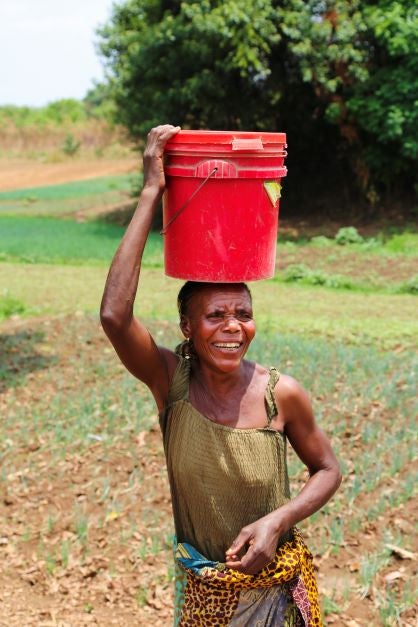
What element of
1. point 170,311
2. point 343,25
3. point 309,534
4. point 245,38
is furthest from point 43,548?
point 343,25

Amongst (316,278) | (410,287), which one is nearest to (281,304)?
(316,278)

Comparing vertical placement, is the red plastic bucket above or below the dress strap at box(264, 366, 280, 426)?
above

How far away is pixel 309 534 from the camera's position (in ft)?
13.4

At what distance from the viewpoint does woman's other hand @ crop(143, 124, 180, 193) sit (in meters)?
1.91

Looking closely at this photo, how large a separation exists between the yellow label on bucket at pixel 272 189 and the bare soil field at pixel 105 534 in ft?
7.31

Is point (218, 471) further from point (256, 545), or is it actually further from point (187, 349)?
point (187, 349)

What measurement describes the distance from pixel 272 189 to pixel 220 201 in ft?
0.50

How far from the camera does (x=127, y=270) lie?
1938 mm

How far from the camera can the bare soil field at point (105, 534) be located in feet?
12.1

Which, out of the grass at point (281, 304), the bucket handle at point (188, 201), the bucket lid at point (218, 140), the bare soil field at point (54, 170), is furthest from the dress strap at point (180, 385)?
the bare soil field at point (54, 170)

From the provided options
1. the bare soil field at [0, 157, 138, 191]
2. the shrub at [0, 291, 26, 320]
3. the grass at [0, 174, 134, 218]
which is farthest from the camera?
the bare soil field at [0, 157, 138, 191]

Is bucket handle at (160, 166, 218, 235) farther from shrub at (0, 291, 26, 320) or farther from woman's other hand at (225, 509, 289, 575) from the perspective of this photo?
shrub at (0, 291, 26, 320)

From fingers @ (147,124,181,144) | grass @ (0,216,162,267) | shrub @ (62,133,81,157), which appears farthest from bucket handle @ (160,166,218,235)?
shrub @ (62,133,81,157)

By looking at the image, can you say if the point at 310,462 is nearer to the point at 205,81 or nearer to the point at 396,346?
the point at 396,346
